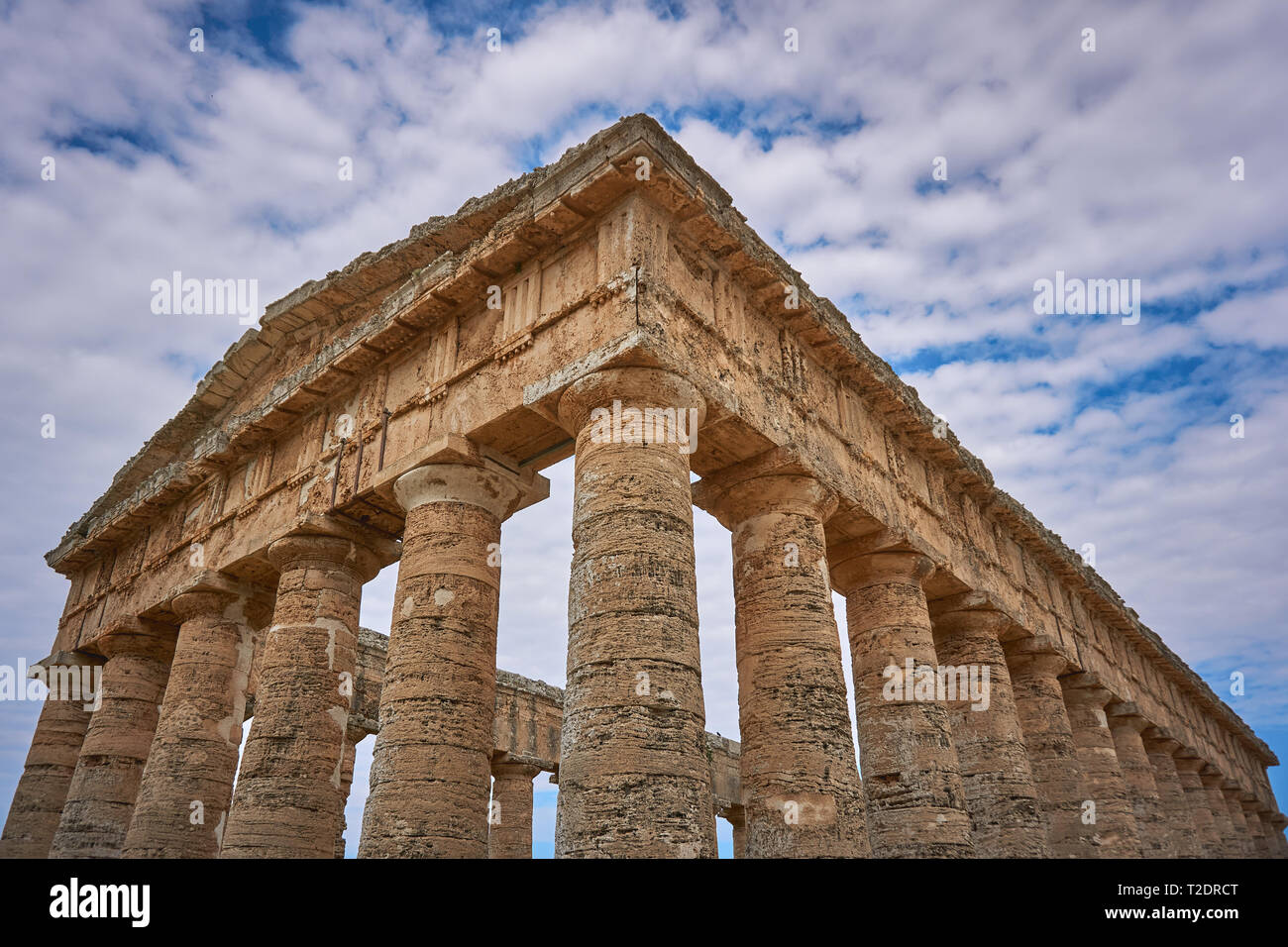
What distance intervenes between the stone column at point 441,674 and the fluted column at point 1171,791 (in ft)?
62.4

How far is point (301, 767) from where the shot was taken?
10977 millimetres

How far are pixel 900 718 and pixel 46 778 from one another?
51.7 ft

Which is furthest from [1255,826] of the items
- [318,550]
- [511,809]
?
[318,550]

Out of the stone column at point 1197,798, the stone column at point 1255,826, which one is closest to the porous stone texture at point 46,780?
the stone column at point 1197,798

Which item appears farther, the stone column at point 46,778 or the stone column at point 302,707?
the stone column at point 46,778

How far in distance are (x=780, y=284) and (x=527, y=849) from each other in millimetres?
15155

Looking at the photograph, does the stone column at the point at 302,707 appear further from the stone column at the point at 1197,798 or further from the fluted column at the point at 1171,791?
the stone column at the point at 1197,798

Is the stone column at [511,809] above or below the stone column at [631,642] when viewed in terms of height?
below

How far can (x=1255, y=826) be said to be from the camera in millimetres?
32281

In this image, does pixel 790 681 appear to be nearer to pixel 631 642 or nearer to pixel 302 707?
pixel 631 642

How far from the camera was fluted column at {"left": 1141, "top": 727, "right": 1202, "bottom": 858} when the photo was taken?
70.5ft

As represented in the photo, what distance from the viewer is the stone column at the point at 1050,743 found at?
15.8 metres

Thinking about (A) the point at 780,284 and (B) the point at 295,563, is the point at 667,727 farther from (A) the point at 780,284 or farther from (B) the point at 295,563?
(B) the point at 295,563
